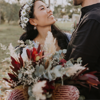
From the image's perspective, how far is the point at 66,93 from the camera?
1.24 m

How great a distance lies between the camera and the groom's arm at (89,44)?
142 centimetres

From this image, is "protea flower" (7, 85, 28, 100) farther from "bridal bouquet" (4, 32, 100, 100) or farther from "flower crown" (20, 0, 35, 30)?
"flower crown" (20, 0, 35, 30)

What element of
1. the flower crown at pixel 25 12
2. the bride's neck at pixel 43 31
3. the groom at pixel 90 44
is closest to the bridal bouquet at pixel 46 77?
the groom at pixel 90 44

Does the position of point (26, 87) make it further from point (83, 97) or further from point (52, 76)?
point (83, 97)

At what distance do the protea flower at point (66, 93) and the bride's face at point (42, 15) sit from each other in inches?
73.8

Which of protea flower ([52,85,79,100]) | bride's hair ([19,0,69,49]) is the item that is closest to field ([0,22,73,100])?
bride's hair ([19,0,69,49])

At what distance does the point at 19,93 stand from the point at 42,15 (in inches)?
76.1

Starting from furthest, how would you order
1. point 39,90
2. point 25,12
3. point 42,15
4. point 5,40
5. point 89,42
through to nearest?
point 5,40 → point 25,12 → point 42,15 → point 89,42 → point 39,90

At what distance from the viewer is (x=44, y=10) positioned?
2.93 meters

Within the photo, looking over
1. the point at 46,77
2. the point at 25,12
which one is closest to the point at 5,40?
the point at 25,12

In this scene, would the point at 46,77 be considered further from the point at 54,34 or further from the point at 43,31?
the point at 54,34

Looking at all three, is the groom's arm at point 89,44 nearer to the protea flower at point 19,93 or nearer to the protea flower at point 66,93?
the protea flower at point 66,93

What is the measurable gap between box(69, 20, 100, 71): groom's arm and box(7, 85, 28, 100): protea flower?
61 centimetres

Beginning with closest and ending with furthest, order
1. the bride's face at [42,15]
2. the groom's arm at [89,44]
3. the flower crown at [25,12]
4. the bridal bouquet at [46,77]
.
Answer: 1. the bridal bouquet at [46,77]
2. the groom's arm at [89,44]
3. the bride's face at [42,15]
4. the flower crown at [25,12]
